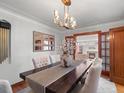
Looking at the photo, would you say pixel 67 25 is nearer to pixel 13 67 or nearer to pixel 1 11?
pixel 1 11

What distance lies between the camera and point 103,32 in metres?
4.30

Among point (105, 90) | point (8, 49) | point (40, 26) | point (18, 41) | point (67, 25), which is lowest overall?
point (105, 90)

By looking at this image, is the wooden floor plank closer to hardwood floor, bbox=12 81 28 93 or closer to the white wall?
hardwood floor, bbox=12 81 28 93

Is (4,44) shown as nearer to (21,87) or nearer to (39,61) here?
(39,61)

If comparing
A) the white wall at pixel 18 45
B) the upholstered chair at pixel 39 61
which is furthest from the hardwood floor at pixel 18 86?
the upholstered chair at pixel 39 61

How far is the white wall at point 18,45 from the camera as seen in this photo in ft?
9.22

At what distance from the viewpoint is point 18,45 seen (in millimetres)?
3127

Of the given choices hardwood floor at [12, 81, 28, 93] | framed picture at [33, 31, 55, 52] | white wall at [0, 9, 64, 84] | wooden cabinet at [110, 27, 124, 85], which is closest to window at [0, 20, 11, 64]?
white wall at [0, 9, 64, 84]

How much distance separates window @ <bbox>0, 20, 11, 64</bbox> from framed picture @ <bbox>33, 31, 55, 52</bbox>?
3.53ft

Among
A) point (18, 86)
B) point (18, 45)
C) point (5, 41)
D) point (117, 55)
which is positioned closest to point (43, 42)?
point (18, 45)

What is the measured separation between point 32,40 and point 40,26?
2.67 feet

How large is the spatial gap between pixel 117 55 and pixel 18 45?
134 inches

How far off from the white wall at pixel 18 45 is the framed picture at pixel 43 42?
0.19 m

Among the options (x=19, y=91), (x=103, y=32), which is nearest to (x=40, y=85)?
(x=19, y=91)
